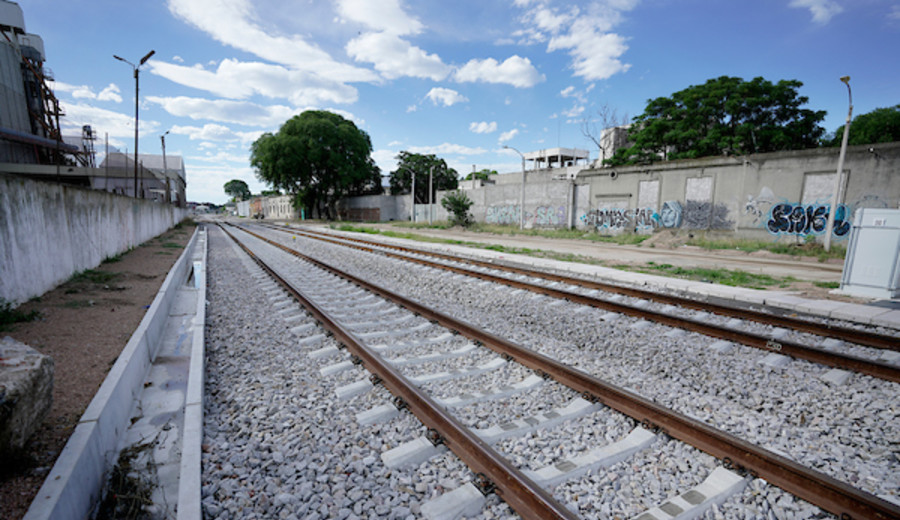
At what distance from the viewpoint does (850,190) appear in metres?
18.6

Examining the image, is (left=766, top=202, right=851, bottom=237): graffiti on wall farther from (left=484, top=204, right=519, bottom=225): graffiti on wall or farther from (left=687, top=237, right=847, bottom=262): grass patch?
(left=484, top=204, right=519, bottom=225): graffiti on wall

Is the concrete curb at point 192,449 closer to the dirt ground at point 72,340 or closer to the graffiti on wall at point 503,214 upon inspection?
the dirt ground at point 72,340

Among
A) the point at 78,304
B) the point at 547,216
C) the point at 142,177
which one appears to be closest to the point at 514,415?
the point at 78,304

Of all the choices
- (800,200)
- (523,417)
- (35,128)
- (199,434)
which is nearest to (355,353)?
(199,434)

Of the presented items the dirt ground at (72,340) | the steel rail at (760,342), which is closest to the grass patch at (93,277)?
the dirt ground at (72,340)

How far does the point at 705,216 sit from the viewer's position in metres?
23.9

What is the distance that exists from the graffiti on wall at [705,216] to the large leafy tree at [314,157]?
43.1 metres

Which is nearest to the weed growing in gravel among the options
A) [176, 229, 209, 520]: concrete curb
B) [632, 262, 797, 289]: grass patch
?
[176, 229, 209, 520]: concrete curb

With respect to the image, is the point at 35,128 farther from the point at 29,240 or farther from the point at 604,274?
the point at 604,274

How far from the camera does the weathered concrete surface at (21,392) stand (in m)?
2.44

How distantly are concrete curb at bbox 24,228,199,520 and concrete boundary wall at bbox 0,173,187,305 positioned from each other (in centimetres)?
351

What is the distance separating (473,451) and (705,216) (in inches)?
1036

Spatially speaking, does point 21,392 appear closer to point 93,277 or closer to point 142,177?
point 93,277

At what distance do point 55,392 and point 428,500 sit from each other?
364cm
